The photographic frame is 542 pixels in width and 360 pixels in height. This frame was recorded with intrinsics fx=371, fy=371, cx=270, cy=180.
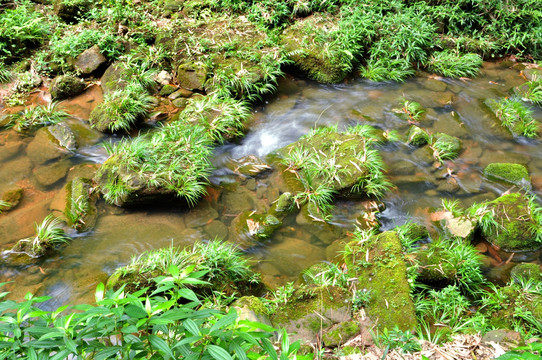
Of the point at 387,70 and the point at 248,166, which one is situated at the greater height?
the point at 387,70

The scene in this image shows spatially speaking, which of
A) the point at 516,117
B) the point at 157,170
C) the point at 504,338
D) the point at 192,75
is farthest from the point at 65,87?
the point at 516,117

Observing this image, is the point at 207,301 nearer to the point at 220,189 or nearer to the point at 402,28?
the point at 220,189

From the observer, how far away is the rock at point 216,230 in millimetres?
5066

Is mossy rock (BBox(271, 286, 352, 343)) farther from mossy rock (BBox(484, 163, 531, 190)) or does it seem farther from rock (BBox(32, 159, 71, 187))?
rock (BBox(32, 159, 71, 187))

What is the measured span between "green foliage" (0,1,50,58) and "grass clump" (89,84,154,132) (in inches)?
114

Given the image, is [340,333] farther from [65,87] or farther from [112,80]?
[65,87]

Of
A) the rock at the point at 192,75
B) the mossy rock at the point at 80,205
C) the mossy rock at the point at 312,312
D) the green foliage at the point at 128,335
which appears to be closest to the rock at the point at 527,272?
the mossy rock at the point at 312,312

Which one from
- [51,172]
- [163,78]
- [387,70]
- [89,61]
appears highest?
[89,61]

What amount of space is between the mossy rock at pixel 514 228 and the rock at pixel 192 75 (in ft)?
18.3

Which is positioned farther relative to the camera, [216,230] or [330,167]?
[330,167]

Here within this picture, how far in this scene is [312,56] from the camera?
7.96 meters

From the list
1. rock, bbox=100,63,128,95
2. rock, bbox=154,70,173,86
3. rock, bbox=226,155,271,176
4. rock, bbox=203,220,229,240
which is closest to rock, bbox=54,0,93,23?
rock, bbox=100,63,128,95

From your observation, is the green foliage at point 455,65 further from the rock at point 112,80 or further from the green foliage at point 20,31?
the green foliage at point 20,31

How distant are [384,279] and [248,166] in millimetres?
3002
